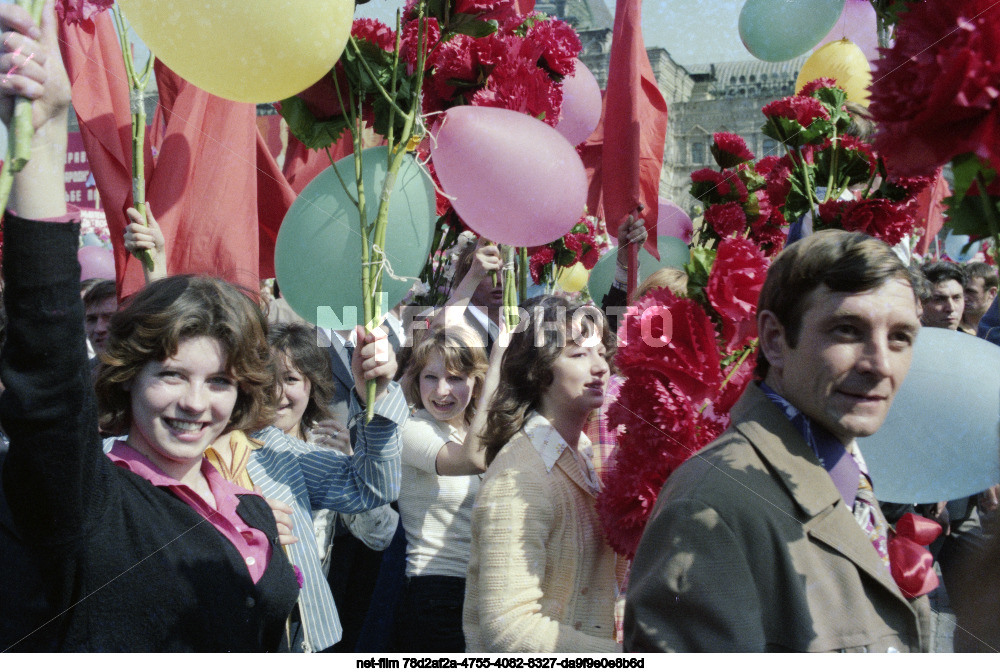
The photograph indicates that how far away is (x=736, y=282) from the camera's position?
1912 mm

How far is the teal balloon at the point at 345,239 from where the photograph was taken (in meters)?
2.60

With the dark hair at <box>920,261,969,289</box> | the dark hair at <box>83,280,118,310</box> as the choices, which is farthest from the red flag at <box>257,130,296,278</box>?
the dark hair at <box>920,261,969,289</box>

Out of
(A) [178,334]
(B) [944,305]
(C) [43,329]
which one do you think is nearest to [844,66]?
(B) [944,305]

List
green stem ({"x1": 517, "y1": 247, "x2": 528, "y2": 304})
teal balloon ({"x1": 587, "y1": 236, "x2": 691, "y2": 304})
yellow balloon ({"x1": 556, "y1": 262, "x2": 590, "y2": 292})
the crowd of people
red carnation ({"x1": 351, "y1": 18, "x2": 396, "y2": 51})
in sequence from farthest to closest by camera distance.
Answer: yellow balloon ({"x1": 556, "y1": 262, "x2": 590, "y2": 292}) → teal balloon ({"x1": 587, "y1": 236, "x2": 691, "y2": 304}) → green stem ({"x1": 517, "y1": 247, "x2": 528, "y2": 304}) → red carnation ({"x1": 351, "y1": 18, "x2": 396, "y2": 51}) → the crowd of people

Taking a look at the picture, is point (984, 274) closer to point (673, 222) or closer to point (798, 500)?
point (673, 222)

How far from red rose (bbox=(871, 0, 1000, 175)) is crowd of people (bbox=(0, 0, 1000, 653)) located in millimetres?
434

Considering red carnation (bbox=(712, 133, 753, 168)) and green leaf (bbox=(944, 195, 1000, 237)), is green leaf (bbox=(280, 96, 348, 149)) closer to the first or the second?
red carnation (bbox=(712, 133, 753, 168))

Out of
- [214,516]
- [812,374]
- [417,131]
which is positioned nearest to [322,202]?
[417,131]

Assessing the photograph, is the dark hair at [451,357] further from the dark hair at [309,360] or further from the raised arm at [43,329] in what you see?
the raised arm at [43,329]

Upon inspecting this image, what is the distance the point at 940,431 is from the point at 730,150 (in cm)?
187

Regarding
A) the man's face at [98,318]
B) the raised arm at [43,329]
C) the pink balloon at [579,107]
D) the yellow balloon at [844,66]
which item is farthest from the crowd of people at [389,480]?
the yellow balloon at [844,66]

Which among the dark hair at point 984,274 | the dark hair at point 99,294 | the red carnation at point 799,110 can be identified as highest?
the red carnation at point 799,110

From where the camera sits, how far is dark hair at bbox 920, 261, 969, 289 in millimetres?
4316

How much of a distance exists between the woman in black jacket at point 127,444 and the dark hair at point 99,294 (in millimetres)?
1752
